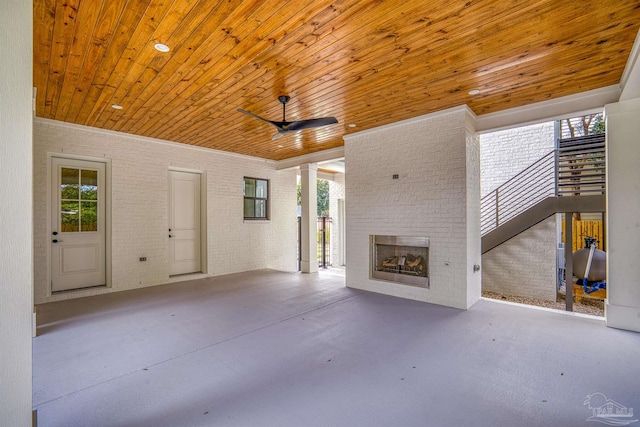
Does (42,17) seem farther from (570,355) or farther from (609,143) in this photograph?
(609,143)

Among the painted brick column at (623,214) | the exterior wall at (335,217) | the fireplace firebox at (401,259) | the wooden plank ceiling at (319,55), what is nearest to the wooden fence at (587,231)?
the painted brick column at (623,214)

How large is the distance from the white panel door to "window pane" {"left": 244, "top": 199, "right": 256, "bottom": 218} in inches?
41.1

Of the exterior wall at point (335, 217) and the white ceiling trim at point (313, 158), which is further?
the exterior wall at point (335, 217)

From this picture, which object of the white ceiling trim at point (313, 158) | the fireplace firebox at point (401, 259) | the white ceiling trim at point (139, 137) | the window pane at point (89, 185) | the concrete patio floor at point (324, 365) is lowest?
the concrete patio floor at point (324, 365)

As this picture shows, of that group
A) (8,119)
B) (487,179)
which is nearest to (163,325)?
(8,119)

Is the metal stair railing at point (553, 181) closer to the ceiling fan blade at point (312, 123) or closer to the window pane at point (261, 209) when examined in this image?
the ceiling fan blade at point (312, 123)

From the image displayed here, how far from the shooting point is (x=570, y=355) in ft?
8.73

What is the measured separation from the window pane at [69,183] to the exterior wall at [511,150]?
7368mm

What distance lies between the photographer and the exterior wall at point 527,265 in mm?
5605

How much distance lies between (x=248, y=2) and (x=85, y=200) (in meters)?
4.56

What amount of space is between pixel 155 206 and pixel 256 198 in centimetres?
225

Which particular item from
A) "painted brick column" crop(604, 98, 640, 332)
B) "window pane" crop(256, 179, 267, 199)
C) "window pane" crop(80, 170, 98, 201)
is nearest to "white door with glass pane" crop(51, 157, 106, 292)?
"window pane" crop(80, 170, 98, 201)

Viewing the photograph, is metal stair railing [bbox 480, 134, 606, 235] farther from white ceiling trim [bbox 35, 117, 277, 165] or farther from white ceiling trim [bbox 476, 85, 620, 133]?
white ceiling trim [bbox 35, 117, 277, 165]

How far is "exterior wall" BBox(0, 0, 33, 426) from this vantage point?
40.1 inches
